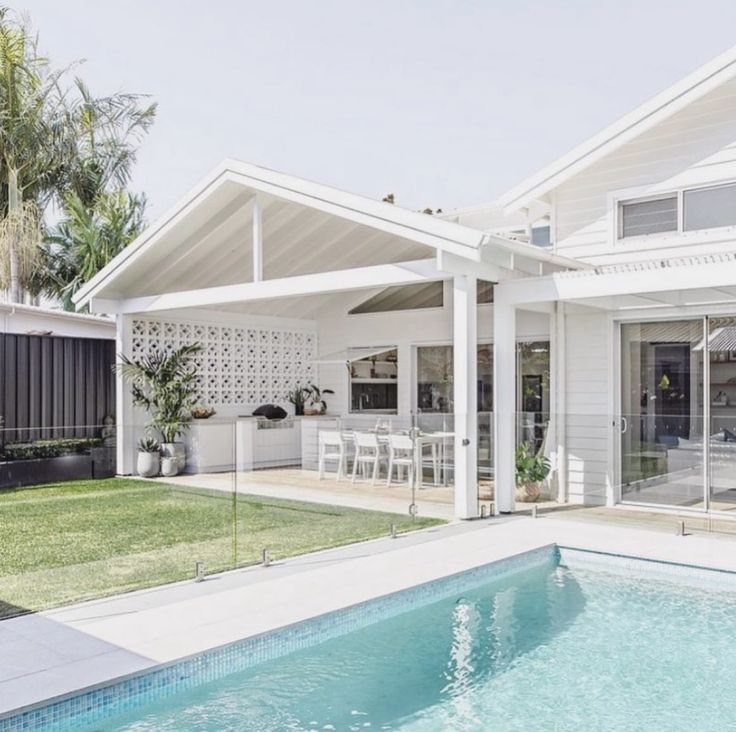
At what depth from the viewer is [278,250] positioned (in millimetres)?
14094

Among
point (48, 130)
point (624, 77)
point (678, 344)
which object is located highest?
point (48, 130)

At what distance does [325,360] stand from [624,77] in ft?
32.6

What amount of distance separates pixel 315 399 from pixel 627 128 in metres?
9.43

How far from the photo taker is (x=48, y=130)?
2745cm

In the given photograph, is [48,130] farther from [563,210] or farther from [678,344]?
[678,344]

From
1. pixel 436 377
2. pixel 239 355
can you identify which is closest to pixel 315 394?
pixel 239 355

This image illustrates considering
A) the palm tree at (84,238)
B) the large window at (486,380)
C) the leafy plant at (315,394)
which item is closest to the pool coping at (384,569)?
the large window at (486,380)

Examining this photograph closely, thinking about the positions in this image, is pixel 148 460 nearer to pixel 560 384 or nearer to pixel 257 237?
pixel 257 237

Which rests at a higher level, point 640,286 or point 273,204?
point 273,204

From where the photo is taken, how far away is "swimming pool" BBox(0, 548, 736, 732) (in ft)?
16.2

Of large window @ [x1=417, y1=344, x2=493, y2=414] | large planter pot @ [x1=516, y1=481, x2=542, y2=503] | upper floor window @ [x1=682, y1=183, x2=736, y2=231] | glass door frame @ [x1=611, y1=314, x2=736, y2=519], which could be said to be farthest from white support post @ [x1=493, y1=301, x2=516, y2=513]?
large window @ [x1=417, y1=344, x2=493, y2=414]

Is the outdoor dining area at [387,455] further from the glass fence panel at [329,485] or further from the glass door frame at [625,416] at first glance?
the glass door frame at [625,416]

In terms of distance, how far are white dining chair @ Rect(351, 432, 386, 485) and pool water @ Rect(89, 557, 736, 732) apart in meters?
4.77

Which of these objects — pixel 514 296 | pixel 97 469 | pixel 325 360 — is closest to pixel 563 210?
pixel 514 296
